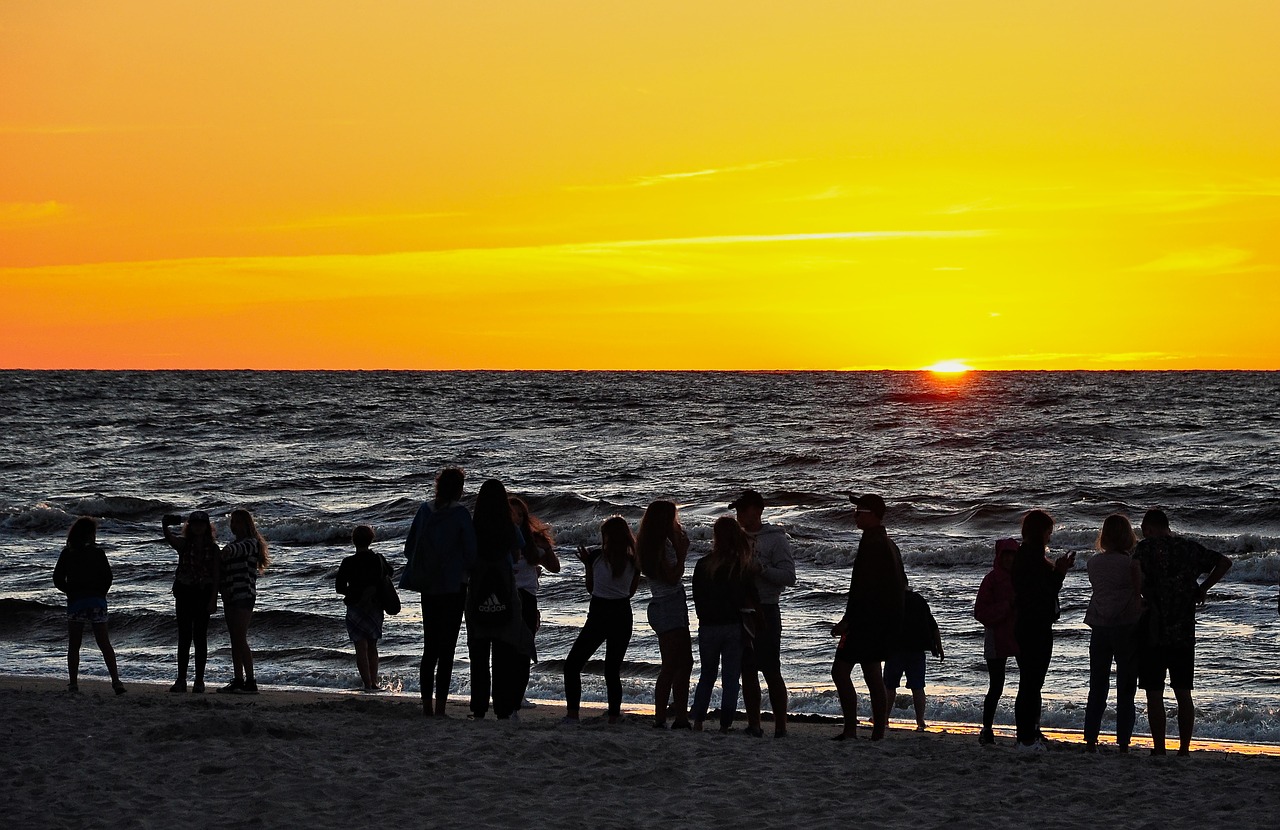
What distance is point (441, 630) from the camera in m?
9.00

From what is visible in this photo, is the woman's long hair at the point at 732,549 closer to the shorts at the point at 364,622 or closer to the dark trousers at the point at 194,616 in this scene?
the shorts at the point at 364,622

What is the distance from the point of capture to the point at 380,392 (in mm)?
90438

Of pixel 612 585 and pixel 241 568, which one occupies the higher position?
pixel 612 585

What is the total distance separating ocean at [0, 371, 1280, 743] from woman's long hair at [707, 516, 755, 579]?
3.58m

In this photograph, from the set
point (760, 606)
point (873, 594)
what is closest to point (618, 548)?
point (760, 606)

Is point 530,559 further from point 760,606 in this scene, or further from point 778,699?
point 778,699

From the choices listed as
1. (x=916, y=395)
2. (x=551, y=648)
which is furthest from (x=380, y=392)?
(x=551, y=648)

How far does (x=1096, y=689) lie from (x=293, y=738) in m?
5.20

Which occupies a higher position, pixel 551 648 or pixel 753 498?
pixel 753 498

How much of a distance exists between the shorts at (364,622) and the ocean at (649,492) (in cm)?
85

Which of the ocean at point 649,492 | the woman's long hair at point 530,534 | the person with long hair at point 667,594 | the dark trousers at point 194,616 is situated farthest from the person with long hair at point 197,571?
the person with long hair at point 667,594

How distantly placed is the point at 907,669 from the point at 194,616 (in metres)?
5.86

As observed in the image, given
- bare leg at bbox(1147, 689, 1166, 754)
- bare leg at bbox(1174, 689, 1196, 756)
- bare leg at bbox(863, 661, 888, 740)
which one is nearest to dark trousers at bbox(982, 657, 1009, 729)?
bare leg at bbox(863, 661, 888, 740)

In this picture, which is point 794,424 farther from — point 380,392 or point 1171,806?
point 1171,806
